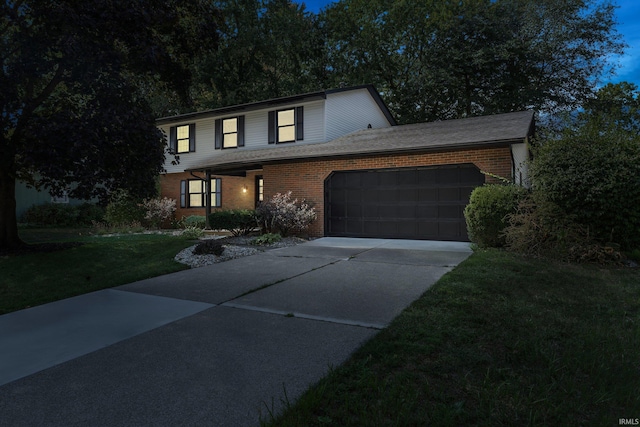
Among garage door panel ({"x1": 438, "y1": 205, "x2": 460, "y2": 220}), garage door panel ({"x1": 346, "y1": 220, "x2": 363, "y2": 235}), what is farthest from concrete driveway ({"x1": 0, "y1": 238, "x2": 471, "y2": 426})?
garage door panel ({"x1": 346, "y1": 220, "x2": 363, "y2": 235})

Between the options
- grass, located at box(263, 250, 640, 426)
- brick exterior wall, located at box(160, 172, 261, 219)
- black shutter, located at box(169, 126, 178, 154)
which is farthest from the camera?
black shutter, located at box(169, 126, 178, 154)

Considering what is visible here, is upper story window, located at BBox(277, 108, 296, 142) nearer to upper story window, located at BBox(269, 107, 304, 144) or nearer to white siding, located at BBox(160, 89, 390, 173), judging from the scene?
upper story window, located at BBox(269, 107, 304, 144)

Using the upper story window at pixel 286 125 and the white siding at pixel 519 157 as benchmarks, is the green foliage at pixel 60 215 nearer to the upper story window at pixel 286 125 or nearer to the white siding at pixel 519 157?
the upper story window at pixel 286 125

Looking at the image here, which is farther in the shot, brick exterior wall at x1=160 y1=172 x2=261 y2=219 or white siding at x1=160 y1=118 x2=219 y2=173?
white siding at x1=160 y1=118 x2=219 y2=173

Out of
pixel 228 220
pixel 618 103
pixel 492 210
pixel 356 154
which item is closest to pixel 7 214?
pixel 228 220

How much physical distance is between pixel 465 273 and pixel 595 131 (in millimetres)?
4533

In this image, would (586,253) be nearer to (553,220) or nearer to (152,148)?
(553,220)

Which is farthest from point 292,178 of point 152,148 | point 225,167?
point 152,148

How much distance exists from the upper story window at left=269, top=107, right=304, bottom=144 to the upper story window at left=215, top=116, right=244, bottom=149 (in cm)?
178

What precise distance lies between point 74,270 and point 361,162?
8269 millimetres

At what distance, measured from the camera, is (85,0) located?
20.2ft

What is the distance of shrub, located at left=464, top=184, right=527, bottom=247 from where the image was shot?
327 inches

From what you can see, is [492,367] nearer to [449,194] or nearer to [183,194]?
[449,194]

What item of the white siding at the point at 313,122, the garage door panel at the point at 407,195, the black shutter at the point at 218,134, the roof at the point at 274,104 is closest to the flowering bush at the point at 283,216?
the garage door panel at the point at 407,195
